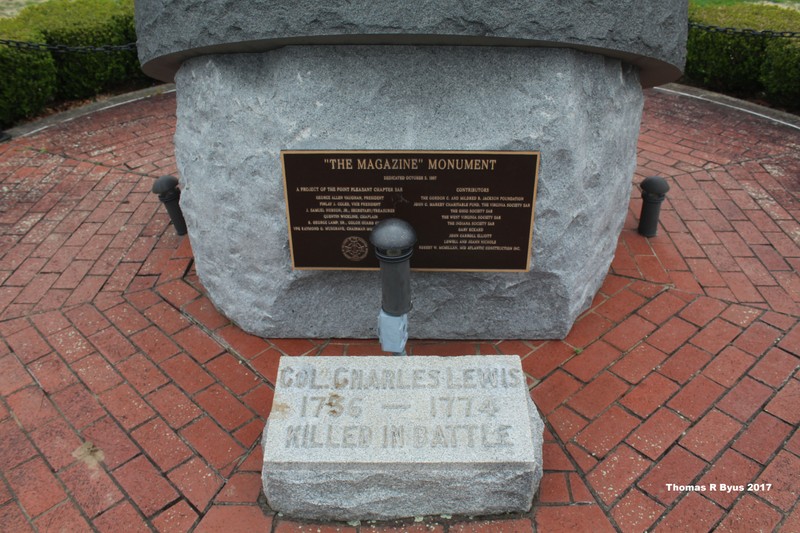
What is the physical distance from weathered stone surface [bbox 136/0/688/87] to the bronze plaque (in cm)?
58

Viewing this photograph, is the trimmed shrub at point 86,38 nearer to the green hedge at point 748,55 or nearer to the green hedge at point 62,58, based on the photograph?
the green hedge at point 62,58

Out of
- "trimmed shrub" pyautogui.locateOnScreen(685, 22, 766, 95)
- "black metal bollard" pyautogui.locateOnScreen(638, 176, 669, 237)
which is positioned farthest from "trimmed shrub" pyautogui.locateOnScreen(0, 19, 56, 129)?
"trimmed shrub" pyautogui.locateOnScreen(685, 22, 766, 95)

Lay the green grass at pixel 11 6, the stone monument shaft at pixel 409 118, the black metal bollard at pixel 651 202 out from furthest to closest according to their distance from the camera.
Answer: the green grass at pixel 11 6
the black metal bollard at pixel 651 202
the stone monument shaft at pixel 409 118

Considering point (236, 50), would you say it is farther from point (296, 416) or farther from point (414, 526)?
point (414, 526)

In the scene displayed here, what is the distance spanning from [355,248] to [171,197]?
2.11m

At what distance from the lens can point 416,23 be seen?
2.65 metres

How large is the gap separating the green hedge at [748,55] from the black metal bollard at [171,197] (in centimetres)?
627

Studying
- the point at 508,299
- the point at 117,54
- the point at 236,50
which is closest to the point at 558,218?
the point at 508,299

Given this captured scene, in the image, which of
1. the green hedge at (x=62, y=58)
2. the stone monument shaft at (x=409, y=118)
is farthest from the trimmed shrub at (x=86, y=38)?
the stone monument shaft at (x=409, y=118)

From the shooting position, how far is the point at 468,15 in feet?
8.66

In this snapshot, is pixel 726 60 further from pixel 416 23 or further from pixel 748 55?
pixel 416 23

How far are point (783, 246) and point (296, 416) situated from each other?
4.00 m

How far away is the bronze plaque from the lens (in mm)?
3109

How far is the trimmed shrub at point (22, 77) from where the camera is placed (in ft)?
21.8
